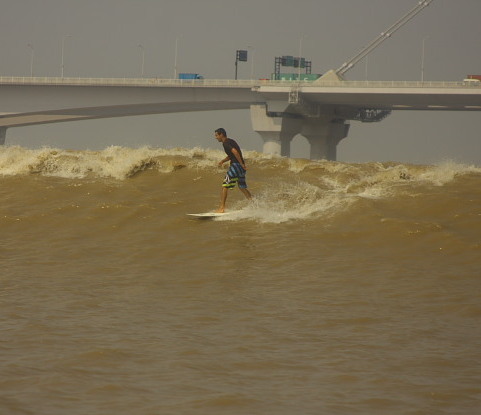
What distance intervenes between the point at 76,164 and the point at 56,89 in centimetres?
5636

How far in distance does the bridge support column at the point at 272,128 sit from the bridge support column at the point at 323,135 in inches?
107

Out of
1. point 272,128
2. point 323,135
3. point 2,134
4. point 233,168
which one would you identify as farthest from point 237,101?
point 233,168

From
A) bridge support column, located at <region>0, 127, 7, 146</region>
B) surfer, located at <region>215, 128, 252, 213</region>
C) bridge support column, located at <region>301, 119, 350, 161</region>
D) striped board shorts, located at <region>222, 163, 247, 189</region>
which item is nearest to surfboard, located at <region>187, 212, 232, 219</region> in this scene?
surfer, located at <region>215, 128, 252, 213</region>

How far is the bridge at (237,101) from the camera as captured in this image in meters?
68.6

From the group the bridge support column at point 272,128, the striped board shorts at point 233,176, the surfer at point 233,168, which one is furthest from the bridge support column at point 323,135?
the striped board shorts at point 233,176

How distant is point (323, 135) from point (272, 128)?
239 inches

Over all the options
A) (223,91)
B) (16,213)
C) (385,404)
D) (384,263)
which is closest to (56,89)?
(223,91)

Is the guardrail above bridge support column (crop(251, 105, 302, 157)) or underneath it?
above

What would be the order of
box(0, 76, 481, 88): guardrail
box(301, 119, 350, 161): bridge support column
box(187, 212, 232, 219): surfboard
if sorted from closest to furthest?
1. box(187, 212, 232, 219): surfboard
2. box(0, 76, 481, 88): guardrail
3. box(301, 119, 350, 161): bridge support column

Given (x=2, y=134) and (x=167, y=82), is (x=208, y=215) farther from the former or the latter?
(x=2, y=134)

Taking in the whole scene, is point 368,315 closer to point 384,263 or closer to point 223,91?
point 384,263

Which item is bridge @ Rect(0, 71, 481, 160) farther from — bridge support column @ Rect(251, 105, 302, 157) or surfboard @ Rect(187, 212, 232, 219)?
surfboard @ Rect(187, 212, 232, 219)

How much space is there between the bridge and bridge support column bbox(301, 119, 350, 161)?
0.09m

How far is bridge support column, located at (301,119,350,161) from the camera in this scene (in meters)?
75.8
